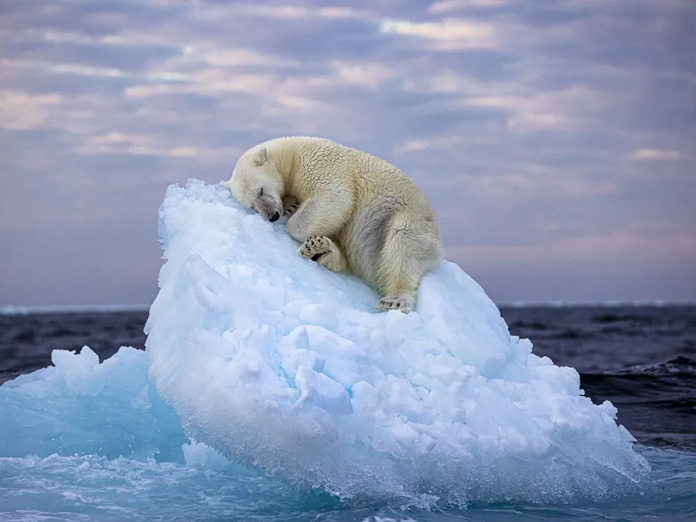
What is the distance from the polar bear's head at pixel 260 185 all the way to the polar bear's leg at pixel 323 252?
44 cm

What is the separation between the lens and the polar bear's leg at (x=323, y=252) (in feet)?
20.3

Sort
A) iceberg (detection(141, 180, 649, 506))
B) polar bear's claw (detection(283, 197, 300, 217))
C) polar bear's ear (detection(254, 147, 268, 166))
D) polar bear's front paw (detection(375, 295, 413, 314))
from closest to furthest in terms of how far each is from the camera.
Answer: iceberg (detection(141, 180, 649, 506))
polar bear's front paw (detection(375, 295, 413, 314))
polar bear's ear (detection(254, 147, 268, 166))
polar bear's claw (detection(283, 197, 300, 217))

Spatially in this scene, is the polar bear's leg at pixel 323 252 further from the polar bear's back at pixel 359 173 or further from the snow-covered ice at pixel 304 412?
the polar bear's back at pixel 359 173

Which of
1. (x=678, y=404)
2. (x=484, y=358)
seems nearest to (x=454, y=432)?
(x=484, y=358)

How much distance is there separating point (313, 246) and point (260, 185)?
0.74m

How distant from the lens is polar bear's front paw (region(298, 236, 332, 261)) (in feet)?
20.3

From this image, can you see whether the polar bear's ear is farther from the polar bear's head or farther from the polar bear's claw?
the polar bear's claw

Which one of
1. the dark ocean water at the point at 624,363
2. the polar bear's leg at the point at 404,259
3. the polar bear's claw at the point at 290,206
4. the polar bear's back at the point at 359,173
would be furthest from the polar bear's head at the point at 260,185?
the dark ocean water at the point at 624,363

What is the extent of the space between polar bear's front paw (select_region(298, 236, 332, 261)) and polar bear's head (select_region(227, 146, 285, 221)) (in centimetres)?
43

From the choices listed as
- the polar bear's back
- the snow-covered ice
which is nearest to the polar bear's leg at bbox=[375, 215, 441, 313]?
the snow-covered ice

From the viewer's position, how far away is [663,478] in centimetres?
701

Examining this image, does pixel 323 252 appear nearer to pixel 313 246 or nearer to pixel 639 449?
pixel 313 246

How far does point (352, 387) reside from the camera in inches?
192

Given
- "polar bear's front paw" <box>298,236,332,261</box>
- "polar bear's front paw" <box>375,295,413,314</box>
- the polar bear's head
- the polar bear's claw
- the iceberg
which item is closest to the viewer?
the iceberg
